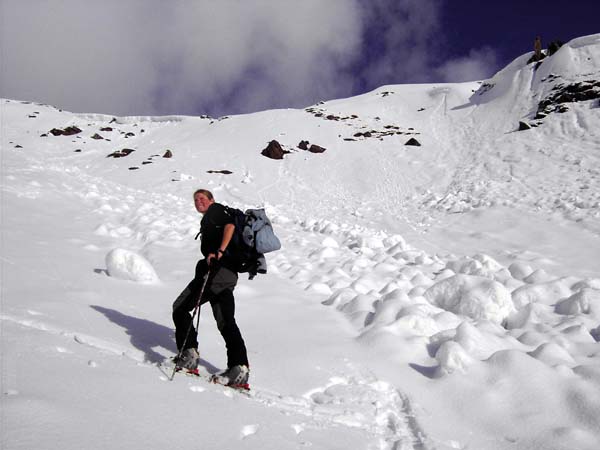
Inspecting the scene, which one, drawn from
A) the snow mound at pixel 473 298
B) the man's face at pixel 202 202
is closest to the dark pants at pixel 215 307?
the man's face at pixel 202 202

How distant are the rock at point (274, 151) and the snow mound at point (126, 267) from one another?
2072cm

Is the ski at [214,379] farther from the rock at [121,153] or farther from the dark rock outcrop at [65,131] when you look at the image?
the dark rock outcrop at [65,131]

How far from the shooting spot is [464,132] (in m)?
24.8

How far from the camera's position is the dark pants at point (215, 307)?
9.90ft

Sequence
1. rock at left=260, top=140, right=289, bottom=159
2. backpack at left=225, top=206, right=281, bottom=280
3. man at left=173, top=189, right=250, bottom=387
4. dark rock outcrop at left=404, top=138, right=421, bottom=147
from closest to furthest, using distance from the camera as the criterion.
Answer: man at left=173, top=189, right=250, bottom=387, backpack at left=225, top=206, right=281, bottom=280, dark rock outcrop at left=404, top=138, right=421, bottom=147, rock at left=260, top=140, right=289, bottom=159

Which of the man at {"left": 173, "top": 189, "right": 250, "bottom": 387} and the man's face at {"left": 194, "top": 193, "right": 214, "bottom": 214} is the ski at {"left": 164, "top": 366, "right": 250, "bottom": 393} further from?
the man's face at {"left": 194, "top": 193, "right": 214, "bottom": 214}

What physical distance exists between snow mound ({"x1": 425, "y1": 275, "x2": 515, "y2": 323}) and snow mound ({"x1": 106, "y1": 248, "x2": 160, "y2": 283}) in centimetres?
401

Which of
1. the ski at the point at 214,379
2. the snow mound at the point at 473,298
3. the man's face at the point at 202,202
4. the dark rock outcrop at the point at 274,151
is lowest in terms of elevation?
the dark rock outcrop at the point at 274,151

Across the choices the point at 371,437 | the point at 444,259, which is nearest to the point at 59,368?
the point at 371,437

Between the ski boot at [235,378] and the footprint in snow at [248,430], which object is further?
the ski boot at [235,378]

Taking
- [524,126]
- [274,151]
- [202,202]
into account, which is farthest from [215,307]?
[274,151]

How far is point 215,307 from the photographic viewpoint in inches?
125

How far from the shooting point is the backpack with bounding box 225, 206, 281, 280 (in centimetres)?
317

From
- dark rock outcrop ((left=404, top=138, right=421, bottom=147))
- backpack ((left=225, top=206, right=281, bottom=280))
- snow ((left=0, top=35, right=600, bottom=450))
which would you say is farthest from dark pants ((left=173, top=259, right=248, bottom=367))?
dark rock outcrop ((left=404, top=138, right=421, bottom=147))
